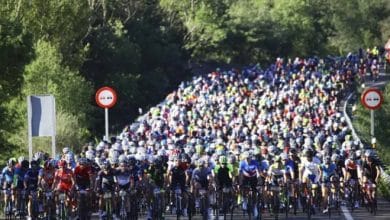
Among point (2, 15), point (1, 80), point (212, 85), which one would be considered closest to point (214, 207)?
point (1, 80)

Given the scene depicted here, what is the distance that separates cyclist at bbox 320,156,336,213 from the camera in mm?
25297

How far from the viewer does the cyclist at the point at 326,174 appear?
25297 mm

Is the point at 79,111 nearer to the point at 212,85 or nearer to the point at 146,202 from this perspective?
the point at 212,85

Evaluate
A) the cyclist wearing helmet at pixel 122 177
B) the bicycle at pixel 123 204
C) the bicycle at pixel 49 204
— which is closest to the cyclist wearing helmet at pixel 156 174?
the cyclist wearing helmet at pixel 122 177

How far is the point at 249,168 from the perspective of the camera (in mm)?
24297

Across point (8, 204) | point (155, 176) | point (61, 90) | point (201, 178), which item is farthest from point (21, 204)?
point (61, 90)

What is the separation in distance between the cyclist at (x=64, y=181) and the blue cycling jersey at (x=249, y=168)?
3.62 metres

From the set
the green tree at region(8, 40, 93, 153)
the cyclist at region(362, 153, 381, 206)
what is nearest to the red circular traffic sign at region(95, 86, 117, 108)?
the cyclist at region(362, 153, 381, 206)

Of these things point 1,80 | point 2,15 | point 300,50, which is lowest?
point 1,80

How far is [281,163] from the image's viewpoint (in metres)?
25.0

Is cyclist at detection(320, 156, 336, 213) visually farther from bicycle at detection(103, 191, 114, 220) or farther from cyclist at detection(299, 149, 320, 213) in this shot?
bicycle at detection(103, 191, 114, 220)

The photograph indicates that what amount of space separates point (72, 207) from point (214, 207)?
304cm

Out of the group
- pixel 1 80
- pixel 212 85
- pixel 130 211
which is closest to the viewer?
pixel 130 211

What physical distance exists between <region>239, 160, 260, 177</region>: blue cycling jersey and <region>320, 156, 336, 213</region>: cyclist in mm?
1834
